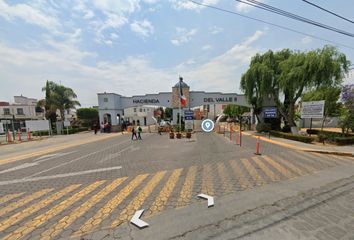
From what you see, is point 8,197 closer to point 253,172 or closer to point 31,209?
point 31,209

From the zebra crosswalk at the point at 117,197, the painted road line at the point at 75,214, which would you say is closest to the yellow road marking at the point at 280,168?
the zebra crosswalk at the point at 117,197

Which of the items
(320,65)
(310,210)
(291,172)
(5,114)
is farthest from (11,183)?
(5,114)

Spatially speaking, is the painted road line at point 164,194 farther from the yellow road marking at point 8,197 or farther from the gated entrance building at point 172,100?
the gated entrance building at point 172,100

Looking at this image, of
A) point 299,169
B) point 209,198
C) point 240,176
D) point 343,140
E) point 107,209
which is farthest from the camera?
point 343,140

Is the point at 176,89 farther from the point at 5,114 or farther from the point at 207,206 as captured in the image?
the point at 5,114

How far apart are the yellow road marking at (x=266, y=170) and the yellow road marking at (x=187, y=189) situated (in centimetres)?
267

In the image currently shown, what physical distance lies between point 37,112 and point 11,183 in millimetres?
53409

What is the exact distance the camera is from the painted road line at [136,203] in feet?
11.8

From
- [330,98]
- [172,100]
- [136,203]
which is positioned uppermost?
[172,100]

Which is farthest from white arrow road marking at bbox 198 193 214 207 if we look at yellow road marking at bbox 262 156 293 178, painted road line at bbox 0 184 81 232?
painted road line at bbox 0 184 81 232

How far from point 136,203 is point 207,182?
2.37 metres

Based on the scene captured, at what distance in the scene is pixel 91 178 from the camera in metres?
6.30

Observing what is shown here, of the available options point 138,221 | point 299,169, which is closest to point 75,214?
point 138,221

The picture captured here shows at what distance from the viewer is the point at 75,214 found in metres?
3.83
